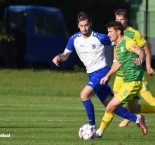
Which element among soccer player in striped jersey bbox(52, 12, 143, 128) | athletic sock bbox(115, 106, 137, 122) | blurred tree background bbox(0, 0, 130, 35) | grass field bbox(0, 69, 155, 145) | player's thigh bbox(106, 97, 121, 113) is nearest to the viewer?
grass field bbox(0, 69, 155, 145)

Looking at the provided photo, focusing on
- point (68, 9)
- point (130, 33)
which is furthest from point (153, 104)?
point (68, 9)

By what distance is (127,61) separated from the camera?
14820 mm

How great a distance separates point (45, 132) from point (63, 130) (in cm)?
56

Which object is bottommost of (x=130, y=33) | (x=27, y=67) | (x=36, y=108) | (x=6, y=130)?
(x=27, y=67)

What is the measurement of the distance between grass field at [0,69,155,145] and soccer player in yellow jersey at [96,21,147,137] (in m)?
0.40

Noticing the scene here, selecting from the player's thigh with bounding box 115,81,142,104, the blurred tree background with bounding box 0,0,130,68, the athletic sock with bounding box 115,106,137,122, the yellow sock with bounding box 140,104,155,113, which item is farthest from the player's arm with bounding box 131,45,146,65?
the blurred tree background with bounding box 0,0,130,68

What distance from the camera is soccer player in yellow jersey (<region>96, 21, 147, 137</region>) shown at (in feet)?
47.7

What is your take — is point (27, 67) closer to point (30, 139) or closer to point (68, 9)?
point (68, 9)

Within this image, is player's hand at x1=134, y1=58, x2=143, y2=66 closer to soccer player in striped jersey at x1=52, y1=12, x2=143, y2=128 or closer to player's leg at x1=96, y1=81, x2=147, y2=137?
player's leg at x1=96, y1=81, x2=147, y2=137

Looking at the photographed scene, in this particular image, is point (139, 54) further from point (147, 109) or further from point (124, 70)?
point (147, 109)

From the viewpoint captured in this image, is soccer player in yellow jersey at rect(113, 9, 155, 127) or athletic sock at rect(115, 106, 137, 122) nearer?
athletic sock at rect(115, 106, 137, 122)

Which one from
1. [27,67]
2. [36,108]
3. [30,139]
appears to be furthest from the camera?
[27,67]

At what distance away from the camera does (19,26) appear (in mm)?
34812

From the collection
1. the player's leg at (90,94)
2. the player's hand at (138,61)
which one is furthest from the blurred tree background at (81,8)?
the player's hand at (138,61)
